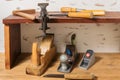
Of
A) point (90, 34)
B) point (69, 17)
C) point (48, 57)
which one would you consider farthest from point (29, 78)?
point (90, 34)

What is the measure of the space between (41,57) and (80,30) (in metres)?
0.32

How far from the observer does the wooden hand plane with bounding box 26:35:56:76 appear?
2.84 ft

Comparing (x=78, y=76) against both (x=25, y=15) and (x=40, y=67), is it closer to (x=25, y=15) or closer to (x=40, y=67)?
(x=40, y=67)

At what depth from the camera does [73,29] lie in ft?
3.68

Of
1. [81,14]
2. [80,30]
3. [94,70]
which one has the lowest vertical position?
[94,70]

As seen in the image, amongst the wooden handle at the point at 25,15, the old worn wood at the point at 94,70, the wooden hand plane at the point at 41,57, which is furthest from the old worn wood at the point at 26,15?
the old worn wood at the point at 94,70

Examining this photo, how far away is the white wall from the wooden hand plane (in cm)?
13

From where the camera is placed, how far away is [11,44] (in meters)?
0.94

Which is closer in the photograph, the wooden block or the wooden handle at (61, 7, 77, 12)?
the wooden block

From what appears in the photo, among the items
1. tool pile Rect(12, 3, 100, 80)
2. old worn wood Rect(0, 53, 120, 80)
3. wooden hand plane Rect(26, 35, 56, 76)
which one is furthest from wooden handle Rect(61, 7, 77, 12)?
old worn wood Rect(0, 53, 120, 80)

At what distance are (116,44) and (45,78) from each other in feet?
1.56

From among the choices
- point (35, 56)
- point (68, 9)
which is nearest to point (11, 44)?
point (35, 56)

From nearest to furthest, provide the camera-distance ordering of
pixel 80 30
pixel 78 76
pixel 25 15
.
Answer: pixel 78 76 < pixel 25 15 < pixel 80 30

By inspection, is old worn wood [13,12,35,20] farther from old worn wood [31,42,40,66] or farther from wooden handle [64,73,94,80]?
wooden handle [64,73,94,80]
